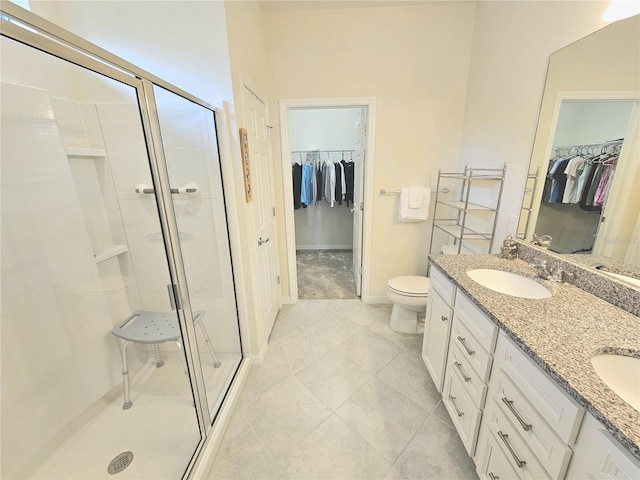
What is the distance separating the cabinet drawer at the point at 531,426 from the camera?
2.58ft

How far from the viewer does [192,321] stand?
56.2 inches

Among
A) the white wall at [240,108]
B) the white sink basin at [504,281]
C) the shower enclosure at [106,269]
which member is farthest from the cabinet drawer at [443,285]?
the shower enclosure at [106,269]

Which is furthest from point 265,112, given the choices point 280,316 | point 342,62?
point 280,316

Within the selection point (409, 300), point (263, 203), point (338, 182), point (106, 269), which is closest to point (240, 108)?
point (263, 203)

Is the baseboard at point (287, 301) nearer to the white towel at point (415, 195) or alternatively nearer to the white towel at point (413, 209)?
the white towel at point (413, 209)

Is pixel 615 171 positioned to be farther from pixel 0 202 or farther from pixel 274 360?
pixel 0 202

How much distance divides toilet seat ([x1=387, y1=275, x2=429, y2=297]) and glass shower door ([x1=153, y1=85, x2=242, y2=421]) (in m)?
1.35

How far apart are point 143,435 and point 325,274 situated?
99.3 inches

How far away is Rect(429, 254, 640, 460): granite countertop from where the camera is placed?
0.65 metres

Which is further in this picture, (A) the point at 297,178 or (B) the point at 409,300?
(A) the point at 297,178

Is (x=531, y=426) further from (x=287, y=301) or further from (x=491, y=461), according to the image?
(x=287, y=301)

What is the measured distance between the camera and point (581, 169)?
132 cm

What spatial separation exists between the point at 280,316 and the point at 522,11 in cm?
296

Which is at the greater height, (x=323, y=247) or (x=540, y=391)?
(x=540, y=391)
